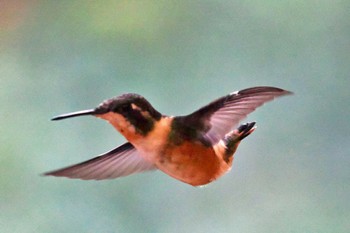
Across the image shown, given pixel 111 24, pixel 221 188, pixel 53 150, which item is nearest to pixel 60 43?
pixel 111 24

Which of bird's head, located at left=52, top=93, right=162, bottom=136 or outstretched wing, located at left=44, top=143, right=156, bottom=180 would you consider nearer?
bird's head, located at left=52, top=93, right=162, bottom=136

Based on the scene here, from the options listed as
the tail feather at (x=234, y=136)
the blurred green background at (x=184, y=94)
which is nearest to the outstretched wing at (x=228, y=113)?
the tail feather at (x=234, y=136)

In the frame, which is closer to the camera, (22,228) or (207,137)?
(207,137)

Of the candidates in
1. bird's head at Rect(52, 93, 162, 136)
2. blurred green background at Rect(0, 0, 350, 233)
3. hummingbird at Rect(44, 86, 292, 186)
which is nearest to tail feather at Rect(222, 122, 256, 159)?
hummingbird at Rect(44, 86, 292, 186)

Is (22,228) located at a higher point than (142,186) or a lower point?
lower

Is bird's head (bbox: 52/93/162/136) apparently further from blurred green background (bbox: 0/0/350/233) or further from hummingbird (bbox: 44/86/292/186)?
blurred green background (bbox: 0/0/350/233)

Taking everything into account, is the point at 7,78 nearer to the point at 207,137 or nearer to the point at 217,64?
the point at 217,64

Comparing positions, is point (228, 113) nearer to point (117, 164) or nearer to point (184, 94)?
point (117, 164)
